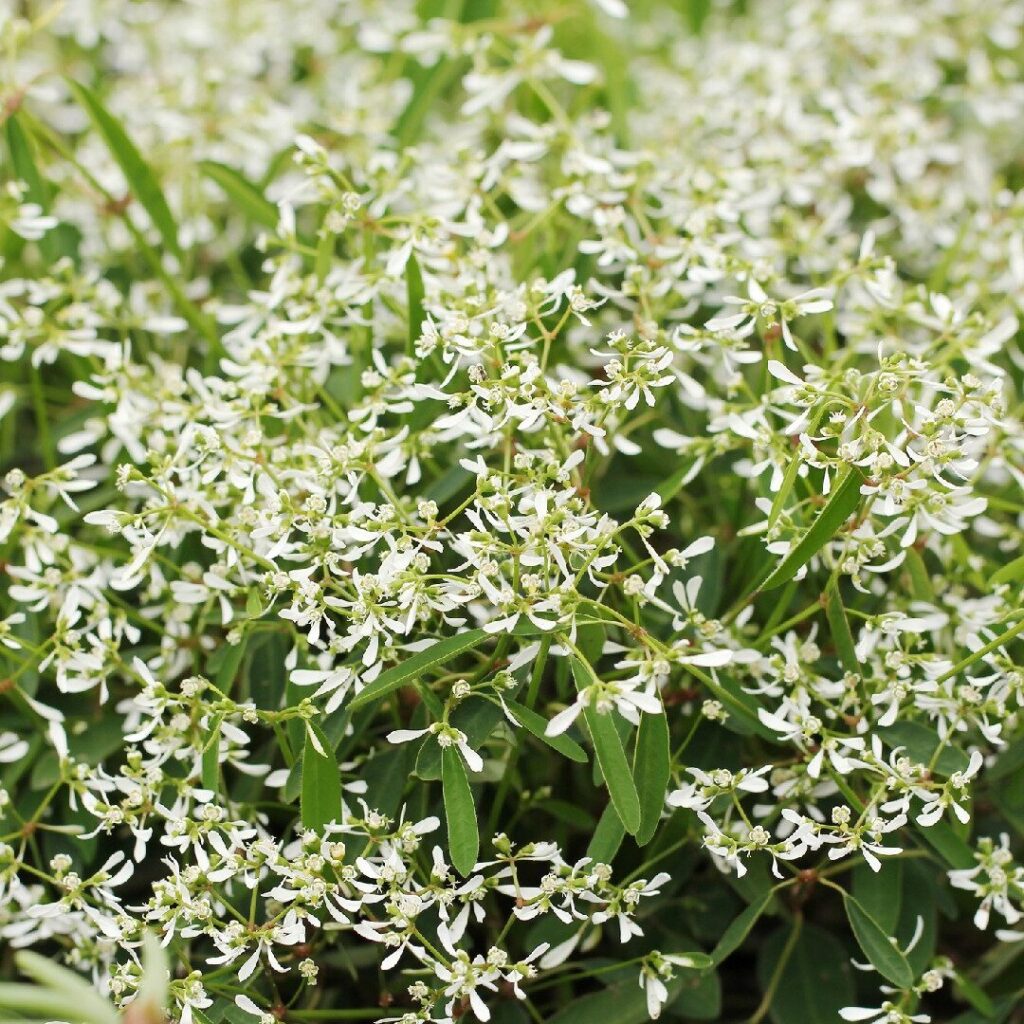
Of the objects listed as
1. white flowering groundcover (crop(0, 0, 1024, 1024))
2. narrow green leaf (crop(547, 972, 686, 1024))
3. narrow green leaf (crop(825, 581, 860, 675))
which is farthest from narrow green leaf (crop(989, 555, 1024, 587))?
narrow green leaf (crop(547, 972, 686, 1024))

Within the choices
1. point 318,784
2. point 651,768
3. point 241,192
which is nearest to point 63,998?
point 318,784

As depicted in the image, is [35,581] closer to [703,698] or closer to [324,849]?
[324,849]

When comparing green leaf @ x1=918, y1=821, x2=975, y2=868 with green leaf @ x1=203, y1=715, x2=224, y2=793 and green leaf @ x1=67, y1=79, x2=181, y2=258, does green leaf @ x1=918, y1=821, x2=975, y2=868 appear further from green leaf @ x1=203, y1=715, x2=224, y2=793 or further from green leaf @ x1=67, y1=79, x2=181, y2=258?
green leaf @ x1=67, y1=79, x2=181, y2=258

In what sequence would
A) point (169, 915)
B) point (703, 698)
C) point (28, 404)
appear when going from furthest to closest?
point (28, 404)
point (703, 698)
point (169, 915)

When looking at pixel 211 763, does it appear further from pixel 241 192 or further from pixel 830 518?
pixel 241 192

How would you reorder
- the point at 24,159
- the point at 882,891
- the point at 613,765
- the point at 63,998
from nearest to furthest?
the point at 63,998 < the point at 613,765 < the point at 882,891 < the point at 24,159

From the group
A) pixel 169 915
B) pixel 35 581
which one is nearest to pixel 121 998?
pixel 169 915
